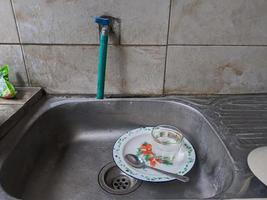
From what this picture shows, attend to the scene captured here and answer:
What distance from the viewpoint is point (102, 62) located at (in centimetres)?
63

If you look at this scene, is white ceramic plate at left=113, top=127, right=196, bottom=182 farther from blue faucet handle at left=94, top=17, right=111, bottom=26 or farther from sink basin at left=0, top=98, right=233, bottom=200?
blue faucet handle at left=94, top=17, right=111, bottom=26

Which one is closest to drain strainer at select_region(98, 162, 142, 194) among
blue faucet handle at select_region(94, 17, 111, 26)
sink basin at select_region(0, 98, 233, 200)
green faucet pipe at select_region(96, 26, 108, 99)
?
sink basin at select_region(0, 98, 233, 200)

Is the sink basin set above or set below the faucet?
below

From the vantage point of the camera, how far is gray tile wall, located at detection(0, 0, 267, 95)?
0.61 meters

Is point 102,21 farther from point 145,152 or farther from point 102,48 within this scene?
point 145,152

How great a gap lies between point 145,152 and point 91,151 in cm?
17

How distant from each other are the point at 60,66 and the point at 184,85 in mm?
398

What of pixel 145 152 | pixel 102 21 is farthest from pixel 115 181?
pixel 102 21

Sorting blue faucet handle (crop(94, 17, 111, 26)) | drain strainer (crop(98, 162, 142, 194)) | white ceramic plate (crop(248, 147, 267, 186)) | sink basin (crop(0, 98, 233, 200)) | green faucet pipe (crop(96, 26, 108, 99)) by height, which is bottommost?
drain strainer (crop(98, 162, 142, 194))

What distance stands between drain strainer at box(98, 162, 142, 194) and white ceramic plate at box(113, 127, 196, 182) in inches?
1.9

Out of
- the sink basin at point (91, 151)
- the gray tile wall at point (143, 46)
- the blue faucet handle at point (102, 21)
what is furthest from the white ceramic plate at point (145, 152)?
the blue faucet handle at point (102, 21)

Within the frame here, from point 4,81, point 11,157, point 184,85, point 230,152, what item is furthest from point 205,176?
point 4,81

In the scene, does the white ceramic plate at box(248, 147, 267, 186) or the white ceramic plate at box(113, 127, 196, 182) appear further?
the white ceramic plate at box(113, 127, 196, 182)

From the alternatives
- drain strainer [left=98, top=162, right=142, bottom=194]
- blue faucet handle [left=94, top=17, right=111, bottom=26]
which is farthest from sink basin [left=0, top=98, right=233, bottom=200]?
blue faucet handle [left=94, top=17, right=111, bottom=26]
